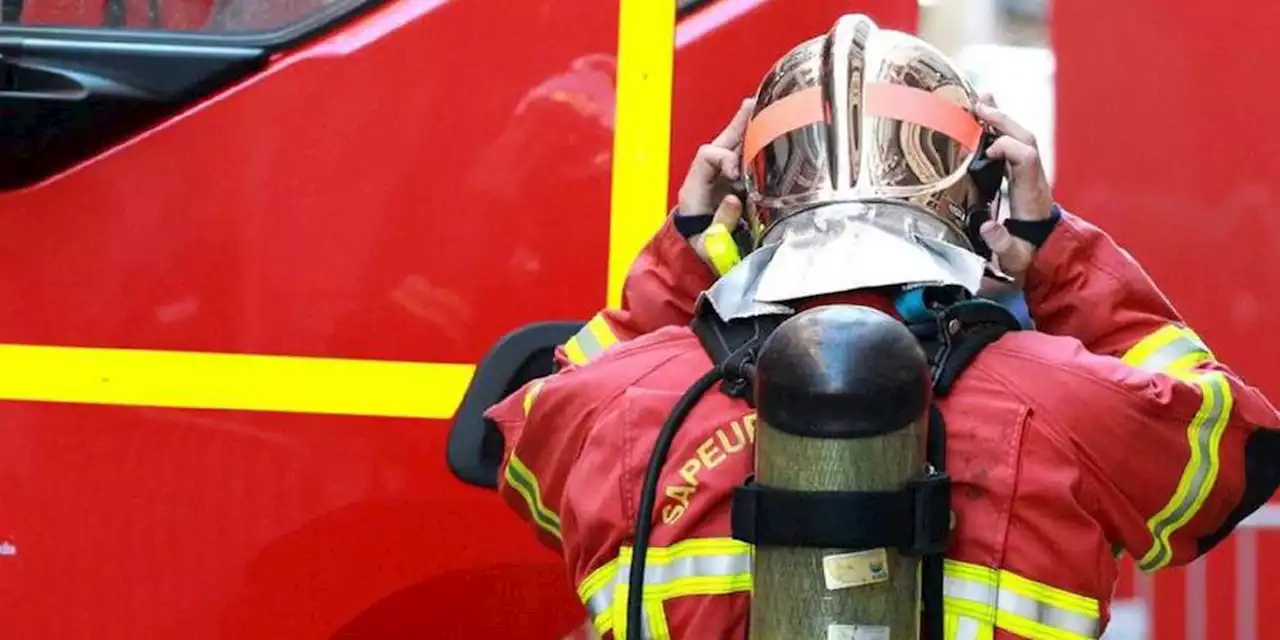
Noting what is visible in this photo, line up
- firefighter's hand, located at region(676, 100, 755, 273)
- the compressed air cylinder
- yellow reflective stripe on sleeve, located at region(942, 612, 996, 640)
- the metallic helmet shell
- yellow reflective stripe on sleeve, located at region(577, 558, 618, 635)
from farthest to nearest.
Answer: firefighter's hand, located at region(676, 100, 755, 273)
the metallic helmet shell
yellow reflective stripe on sleeve, located at region(577, 558, 618, 635)
yellow reflective stripe on sleeve, located at region(942, 612, 996, 640)
the compressed air cylinder

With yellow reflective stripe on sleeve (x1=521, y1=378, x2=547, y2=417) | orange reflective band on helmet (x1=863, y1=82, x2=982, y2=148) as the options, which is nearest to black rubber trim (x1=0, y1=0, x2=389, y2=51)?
yellow reflective stripe on sleeve (x1=521, y1=378, x2=547, y2=417)

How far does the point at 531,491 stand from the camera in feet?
5.25

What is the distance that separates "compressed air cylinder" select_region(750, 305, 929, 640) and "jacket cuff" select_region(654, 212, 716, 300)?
20.9 inches

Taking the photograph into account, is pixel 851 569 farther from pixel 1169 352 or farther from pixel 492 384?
pixel 492 384

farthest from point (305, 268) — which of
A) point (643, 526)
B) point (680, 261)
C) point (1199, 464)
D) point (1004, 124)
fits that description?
point (1199, 464)

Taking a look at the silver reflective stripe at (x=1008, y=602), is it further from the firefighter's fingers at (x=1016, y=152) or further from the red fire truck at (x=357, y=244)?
the red fire truck at (x=357, y=244)

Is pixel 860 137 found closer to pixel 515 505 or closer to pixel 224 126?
pixel 515 505

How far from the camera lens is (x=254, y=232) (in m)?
1.94

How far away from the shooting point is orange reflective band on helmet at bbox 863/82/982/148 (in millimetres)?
1558

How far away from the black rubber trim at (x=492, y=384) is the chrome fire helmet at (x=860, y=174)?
0.38 m

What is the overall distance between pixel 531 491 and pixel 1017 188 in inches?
24.3

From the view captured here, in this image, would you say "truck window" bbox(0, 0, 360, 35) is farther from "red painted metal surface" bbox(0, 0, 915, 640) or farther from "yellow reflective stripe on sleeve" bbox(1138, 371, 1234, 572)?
"yellow reflective stripe on sleeve" bbox(1138, 371, 1234, 572)

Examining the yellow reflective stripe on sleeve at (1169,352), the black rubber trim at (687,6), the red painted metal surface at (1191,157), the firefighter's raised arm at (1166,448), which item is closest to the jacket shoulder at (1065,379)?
the firefighter's raised arm at (1166,448)

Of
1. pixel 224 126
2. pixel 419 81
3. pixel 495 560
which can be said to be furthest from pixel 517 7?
pixel 495 560
